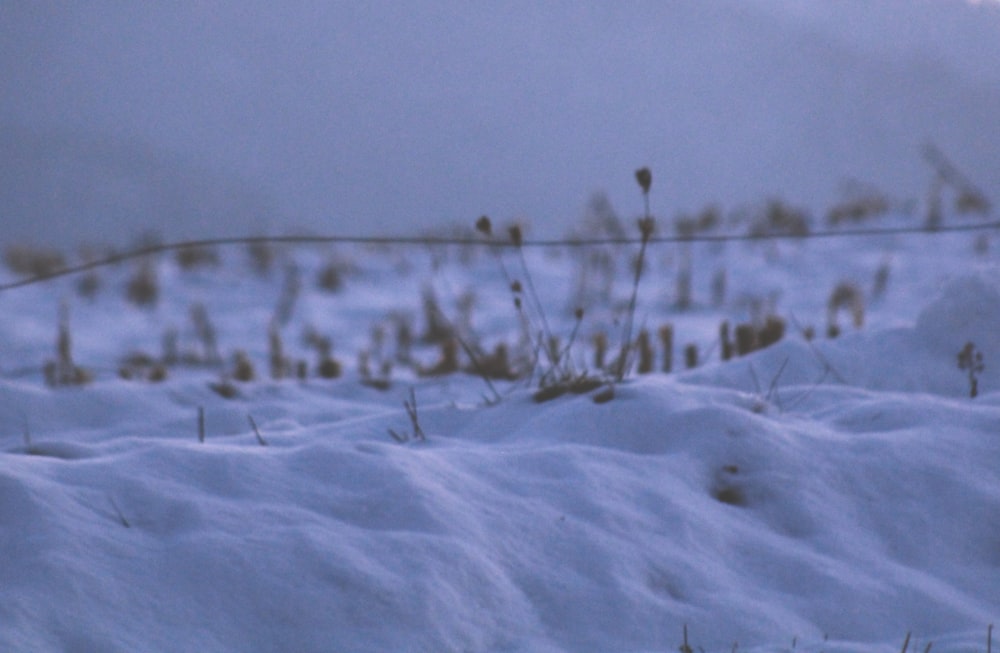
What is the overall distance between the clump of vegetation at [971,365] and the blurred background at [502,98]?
79.1ft

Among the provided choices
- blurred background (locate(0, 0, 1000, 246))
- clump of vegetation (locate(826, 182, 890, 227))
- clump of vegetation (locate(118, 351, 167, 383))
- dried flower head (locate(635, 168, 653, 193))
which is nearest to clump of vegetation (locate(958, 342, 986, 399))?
dried flower head (locate(635, 168, 653, 193))

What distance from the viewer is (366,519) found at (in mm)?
1414

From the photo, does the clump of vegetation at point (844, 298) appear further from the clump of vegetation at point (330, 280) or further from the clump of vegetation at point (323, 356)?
the clump of vegetation at point (330, 280)

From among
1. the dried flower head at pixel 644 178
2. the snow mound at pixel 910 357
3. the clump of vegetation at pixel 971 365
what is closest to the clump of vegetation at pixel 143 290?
the snow mound at pixel 910 357

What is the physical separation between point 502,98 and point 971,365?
3059cm

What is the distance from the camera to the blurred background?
92.8 ft

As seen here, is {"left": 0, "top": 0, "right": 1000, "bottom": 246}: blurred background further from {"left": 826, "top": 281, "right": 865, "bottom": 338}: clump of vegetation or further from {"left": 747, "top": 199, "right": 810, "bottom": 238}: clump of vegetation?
{"left": 826, "top": 281, "right": 865, "bottom": 338}: clump of vegetation

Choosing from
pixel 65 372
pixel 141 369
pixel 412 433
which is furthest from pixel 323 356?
pixel 412 433

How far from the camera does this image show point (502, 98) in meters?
31.9

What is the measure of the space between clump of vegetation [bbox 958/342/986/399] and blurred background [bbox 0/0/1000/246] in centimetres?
2411

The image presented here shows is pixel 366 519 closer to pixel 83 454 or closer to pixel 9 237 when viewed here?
pixel 83 454

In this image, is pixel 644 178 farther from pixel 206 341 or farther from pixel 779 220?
pixel 779 220

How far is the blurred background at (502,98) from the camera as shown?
28.3 m

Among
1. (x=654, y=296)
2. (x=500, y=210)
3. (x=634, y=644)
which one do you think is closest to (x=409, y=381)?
(x=634, y=644)
